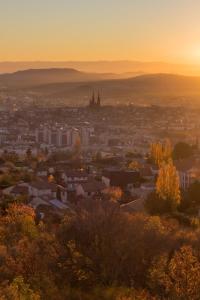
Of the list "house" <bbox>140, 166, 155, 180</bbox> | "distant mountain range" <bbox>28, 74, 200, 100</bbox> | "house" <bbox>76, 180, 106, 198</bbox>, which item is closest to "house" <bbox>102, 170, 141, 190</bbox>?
"house" <bbox>140, 166, 155, 180</bbox>

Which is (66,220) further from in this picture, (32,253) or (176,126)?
(176,126)

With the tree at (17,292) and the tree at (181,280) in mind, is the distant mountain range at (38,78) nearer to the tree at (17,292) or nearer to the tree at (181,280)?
the tree at (17,292)

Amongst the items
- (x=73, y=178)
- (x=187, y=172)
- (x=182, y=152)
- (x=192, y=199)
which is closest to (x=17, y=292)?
(x=192, y=199)

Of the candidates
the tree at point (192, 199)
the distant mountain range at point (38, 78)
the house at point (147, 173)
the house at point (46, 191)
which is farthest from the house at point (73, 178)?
the distant mountain range at point (38, 78)

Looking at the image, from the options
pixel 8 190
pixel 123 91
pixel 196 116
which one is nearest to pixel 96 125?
pixel 196 116

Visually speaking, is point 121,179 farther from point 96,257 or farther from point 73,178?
point 96,257

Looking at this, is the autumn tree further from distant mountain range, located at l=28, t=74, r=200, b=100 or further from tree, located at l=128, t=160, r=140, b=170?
distant mountain range, located at l=28, t=74, r=200, b=100

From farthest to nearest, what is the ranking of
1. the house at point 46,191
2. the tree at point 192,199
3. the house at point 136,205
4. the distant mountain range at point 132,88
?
the distant mountain range at point 132,88 → the house at point 46,191 → the tree at point 192,199 → the house at point 136,205
